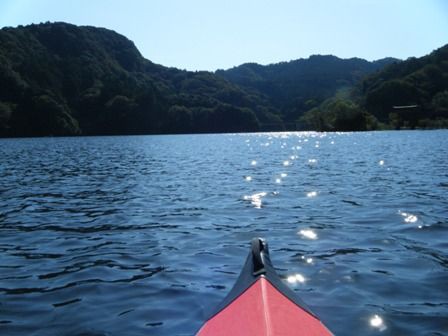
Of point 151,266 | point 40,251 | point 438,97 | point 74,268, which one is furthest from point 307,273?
point 438,97

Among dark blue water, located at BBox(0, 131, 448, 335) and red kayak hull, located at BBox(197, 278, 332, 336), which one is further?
dark blue water, located at BBox(0, 131, 448, 335)

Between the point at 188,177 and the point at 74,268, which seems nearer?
the point at 74,268

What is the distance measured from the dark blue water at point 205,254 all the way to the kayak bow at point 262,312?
1.27m

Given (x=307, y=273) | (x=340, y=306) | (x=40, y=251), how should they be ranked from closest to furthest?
(x=340, y=306) < (x=307, y=273) < (x=40, y=251)

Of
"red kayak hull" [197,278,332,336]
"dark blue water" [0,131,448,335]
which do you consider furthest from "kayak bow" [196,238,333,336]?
"dark blue water" [0,131,448,335]

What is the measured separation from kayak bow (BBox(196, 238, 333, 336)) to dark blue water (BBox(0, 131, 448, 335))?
127cm

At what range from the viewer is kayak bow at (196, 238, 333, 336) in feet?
17.0

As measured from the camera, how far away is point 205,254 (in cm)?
1127

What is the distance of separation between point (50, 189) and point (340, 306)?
20213 mm

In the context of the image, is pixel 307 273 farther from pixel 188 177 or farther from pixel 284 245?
pixel 188 177

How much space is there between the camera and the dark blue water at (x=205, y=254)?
7.55 metres

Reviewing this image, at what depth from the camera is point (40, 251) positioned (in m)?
11.9

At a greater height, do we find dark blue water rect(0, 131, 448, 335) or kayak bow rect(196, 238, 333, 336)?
kayak bow rect(196, 238, 333, 336)

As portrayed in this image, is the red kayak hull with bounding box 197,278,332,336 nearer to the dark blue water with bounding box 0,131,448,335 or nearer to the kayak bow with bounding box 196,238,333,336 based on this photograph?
the kayak bow with bounding box 196,238,333,336
